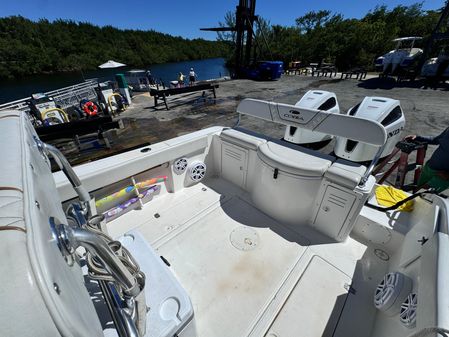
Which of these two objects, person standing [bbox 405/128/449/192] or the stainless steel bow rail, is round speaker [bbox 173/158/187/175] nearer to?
the stainless steel bow rail

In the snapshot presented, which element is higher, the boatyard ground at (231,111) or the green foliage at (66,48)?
the green foliage at (66,48)

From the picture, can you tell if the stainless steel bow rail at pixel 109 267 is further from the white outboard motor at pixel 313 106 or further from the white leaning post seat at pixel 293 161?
the white outboard motor at pixel 313 106

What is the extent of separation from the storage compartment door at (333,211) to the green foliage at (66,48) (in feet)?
122

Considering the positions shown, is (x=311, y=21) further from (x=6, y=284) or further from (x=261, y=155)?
(x=6, y=284)

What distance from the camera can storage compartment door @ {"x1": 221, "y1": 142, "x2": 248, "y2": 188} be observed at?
2.52m

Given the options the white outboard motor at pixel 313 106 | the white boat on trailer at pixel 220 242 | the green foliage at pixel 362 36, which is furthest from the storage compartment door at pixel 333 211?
the green foliage at pixel 362 36

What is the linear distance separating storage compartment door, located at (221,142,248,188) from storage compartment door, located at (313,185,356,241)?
1042mm

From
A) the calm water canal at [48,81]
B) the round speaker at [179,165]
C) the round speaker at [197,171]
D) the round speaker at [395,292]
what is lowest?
the calm water canal at [48,81]

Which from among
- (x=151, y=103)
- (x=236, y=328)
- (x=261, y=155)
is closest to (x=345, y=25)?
(x=151, y=103)

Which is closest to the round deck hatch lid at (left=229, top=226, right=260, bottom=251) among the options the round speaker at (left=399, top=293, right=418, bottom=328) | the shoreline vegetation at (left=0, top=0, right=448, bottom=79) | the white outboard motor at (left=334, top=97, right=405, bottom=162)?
the round speaker at (left=399, top=293, right=418, bottom=328)

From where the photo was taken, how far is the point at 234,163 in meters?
2.67

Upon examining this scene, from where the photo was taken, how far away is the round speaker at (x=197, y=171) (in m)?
2.68

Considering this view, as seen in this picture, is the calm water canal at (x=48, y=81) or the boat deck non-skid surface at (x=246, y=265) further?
the calm water canal at (x=48, y=81)

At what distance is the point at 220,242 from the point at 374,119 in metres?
2.82
